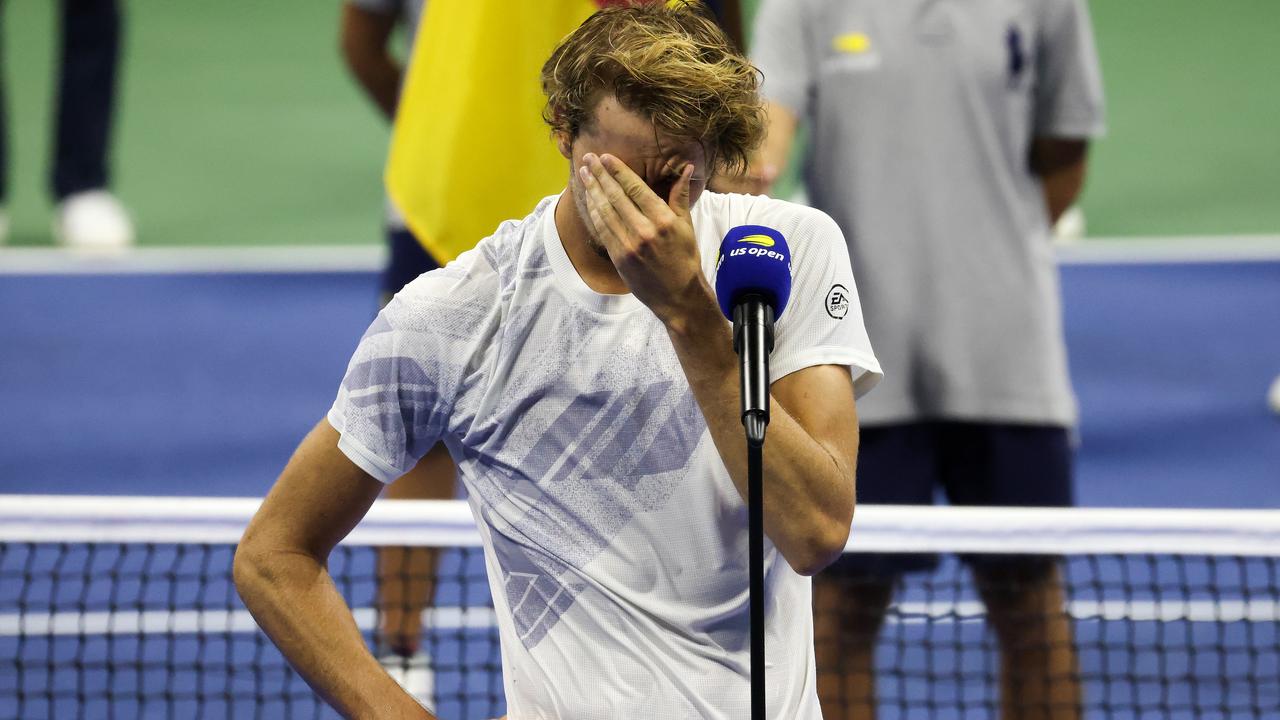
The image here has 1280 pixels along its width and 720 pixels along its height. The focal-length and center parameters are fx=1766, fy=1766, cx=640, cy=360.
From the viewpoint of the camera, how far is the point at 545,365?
226 cm

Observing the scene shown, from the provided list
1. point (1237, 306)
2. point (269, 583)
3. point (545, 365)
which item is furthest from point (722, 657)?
point (1237, 306)

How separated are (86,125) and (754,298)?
31.2 ft

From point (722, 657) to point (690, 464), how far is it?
0.25 metres

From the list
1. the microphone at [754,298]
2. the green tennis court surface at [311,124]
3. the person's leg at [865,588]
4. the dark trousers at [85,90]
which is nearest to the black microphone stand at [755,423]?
the microphone at [754,298]

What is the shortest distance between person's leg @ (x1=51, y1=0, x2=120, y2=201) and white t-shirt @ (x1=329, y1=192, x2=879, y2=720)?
29.3ft

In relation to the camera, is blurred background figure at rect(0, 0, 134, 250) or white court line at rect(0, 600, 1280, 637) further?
blurred background figure at rect(0, 0, 134, 250)

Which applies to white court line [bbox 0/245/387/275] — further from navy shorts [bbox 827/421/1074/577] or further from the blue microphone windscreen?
the blue microphone windscreen

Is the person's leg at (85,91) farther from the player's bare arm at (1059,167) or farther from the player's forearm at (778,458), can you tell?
the player's forearm at (778,458)

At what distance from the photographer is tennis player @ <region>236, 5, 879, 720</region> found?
2152 millimetres

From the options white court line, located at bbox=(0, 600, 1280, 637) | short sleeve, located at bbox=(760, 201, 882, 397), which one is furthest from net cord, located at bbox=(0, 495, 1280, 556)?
white court line, located at bbox=(0, 600, 1280, 637)

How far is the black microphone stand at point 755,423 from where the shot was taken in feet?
6.30

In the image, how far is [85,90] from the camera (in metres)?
10.6

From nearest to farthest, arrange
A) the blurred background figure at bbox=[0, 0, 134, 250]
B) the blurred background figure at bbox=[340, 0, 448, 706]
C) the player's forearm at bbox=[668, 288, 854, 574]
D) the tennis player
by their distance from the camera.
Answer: the player's forearm at bbox=[668, 288, 854, 574]
the tennis player
the blurred background figure at bbox=[340, 0, 448, 706]
the blurred background figure at bbox=[0, 0, 134, 250]

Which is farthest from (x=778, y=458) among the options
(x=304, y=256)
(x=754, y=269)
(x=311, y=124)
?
(x=311, y=124)
